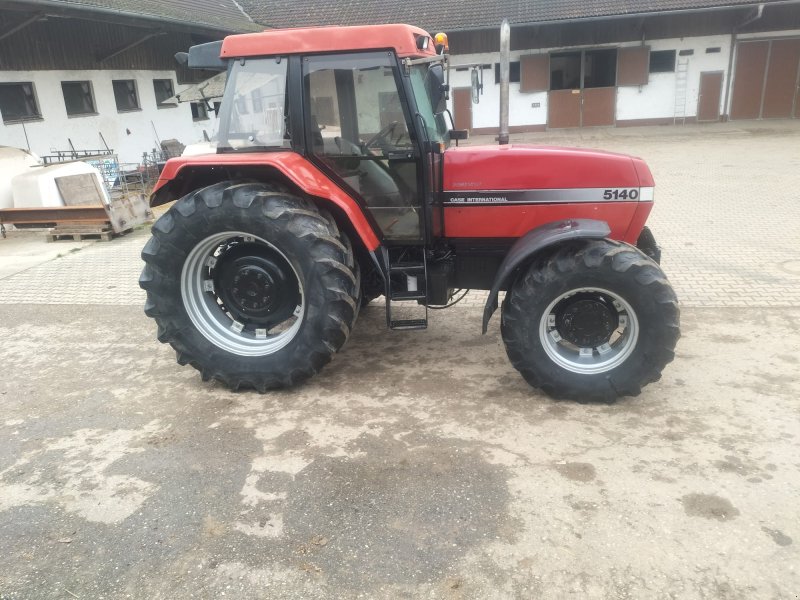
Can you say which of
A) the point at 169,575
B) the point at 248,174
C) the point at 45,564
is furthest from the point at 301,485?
the point at 248,174

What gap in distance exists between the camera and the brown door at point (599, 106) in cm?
2048

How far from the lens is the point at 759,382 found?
387 centimetres

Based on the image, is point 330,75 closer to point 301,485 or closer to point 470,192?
point 470,192

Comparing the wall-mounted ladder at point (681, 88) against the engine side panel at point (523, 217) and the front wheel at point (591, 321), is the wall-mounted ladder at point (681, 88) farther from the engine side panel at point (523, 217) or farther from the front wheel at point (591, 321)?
the front wheel at point (591, 321)

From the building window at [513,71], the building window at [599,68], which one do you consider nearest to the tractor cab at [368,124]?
the building window at [513,71]

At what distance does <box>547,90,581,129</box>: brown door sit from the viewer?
67.8 feet

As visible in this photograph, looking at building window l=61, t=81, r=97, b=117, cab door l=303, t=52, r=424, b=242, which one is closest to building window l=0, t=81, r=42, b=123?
building window l=61, t=81, r=97, b=117

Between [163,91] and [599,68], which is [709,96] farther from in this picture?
[163,91]

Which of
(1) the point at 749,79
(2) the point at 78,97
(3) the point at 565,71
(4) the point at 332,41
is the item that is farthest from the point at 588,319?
(1) the point at 749,79

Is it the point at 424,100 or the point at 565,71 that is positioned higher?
the point at 565,71

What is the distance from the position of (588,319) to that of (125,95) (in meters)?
14.4

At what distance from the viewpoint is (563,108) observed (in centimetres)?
2078

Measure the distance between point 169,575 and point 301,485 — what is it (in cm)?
73

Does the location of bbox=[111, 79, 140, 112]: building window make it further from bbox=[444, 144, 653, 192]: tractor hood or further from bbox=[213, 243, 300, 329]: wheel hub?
bbox=[444, 144, 653, 192]: tractor hood
